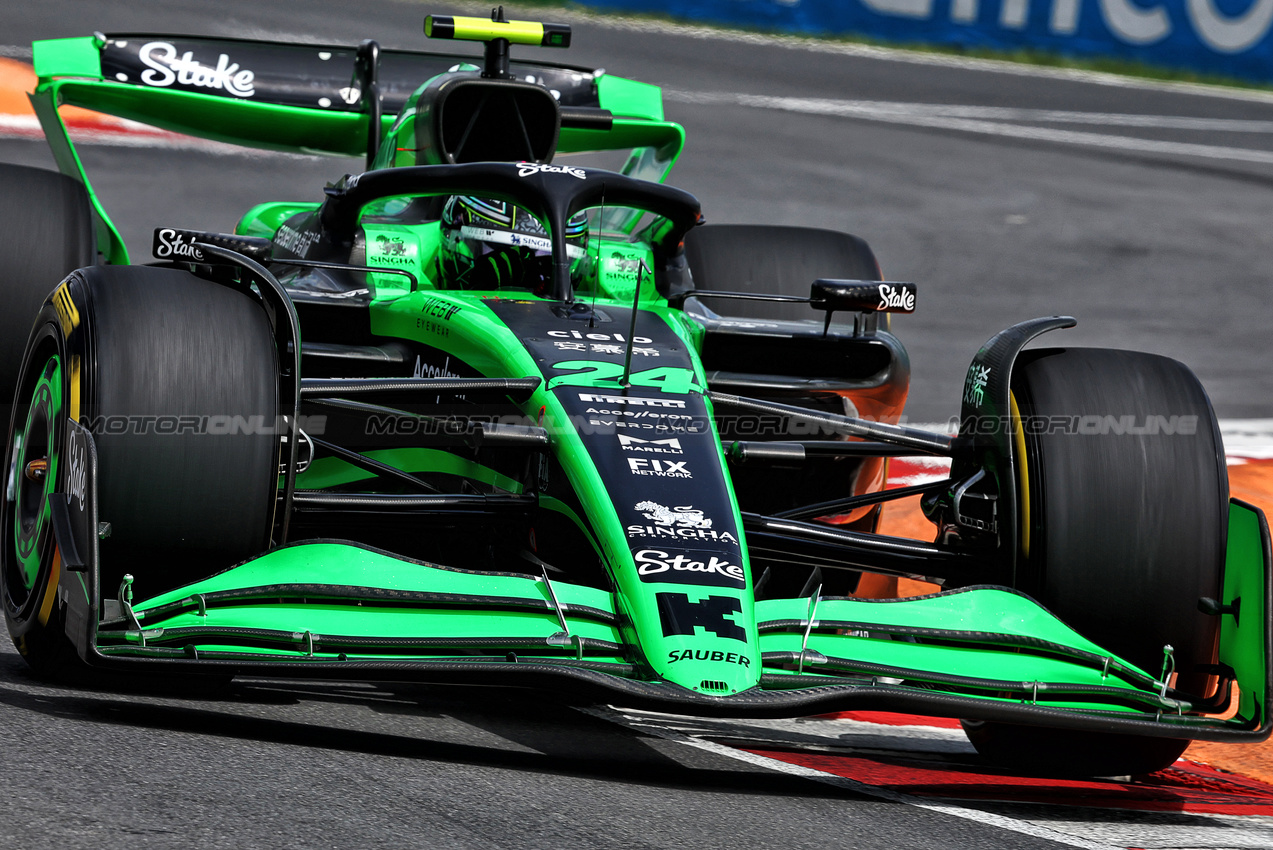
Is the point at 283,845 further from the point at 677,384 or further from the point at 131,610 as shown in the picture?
the point at 677,384

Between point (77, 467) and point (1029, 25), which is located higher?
point (1029, 25)

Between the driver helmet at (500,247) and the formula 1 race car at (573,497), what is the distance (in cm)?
1

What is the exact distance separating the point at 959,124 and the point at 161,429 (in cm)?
1622

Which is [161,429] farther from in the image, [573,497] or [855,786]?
[855,786]

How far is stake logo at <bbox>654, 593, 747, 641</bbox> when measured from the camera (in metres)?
3.76

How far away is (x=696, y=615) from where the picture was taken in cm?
379

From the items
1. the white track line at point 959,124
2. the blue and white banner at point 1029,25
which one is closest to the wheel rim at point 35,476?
the white track line at point 959,124

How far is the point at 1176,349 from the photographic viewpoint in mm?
11555

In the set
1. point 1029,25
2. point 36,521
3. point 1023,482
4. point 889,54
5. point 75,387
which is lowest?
point 36,521

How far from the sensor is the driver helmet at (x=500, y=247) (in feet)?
18.2

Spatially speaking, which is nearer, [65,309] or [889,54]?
[65,309]

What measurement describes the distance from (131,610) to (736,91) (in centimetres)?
1642

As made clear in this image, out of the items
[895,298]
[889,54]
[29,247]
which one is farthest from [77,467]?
[889,54]

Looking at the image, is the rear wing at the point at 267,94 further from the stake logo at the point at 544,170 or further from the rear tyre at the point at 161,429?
the rear tyre at the point at 161,429
